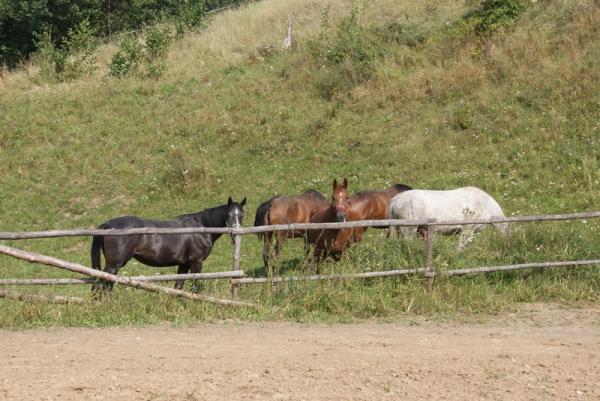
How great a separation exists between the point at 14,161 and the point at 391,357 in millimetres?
Result: 17170

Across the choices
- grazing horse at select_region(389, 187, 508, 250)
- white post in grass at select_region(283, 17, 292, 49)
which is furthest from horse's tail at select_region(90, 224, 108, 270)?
white post in grass at select_region(283, 17, 292, 49)

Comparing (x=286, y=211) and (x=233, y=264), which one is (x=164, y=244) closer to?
(x=233, y=264)

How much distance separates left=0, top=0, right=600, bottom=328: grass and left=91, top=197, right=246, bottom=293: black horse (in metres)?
1.50

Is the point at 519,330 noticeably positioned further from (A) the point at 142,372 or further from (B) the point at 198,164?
(B) the point at 198,164

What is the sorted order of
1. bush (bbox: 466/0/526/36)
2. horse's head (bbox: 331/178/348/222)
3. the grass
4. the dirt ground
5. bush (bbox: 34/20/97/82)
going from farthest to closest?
1. bush (bbox: 34/20/97/82)
2. bush (bbox: 466/0/526/36)
3. the grass
4. horse's head (bbox: 331/178/348/222)
5. the dirt ground

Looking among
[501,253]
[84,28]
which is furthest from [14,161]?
[501,253]

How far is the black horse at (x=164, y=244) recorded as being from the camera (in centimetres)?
1102

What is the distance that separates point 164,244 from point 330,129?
10.8 metres

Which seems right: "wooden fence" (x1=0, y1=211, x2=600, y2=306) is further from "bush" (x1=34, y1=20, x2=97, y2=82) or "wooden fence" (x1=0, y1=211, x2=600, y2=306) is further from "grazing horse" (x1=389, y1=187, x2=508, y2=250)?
"bush" (x1=34, y1=20, x2=97, y2=82)

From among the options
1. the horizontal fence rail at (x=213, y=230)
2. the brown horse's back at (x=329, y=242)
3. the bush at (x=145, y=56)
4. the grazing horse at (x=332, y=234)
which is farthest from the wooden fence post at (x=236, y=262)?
the bush at (x=145, y=56)

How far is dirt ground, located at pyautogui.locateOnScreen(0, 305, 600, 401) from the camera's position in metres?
6.85

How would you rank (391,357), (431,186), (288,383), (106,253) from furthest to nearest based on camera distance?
1. (431,186)
2. (106,253)
3. (391,357)
4. (288,383)

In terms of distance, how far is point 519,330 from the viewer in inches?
369

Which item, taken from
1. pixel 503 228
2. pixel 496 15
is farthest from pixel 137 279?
pixel 496 15
